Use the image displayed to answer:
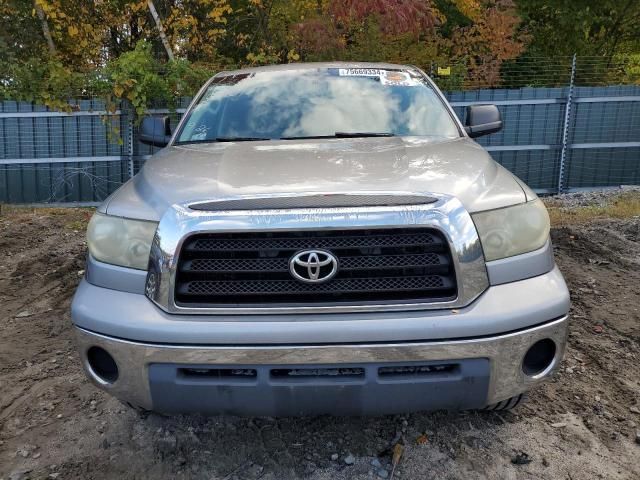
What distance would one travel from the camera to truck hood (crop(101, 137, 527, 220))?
7.69 feet

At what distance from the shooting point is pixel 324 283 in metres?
2.20

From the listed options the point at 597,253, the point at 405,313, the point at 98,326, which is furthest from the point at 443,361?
the point at 597,253

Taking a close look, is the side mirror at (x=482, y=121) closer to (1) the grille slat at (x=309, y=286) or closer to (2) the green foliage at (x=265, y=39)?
(1) the grille slat at (x=309, y=286)

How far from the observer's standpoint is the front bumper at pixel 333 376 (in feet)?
7.02

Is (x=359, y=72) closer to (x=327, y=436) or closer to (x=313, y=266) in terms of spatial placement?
(x=313, y=266)

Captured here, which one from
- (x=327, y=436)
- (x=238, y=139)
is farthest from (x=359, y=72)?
(x=327, y=436)

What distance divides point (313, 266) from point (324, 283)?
82 millimetres

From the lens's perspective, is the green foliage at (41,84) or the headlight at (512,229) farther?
the green foliage at (41,84)

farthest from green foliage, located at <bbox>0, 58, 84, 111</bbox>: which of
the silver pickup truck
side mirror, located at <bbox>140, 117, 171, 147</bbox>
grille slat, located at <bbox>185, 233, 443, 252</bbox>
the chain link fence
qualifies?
grille slat, located at <bbox>185, 233, 443, 252</bbox>

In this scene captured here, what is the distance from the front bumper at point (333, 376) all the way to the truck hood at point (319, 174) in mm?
549

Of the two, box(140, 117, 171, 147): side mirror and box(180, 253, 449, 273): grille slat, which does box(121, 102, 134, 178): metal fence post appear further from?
box(180, 253, 449, 273): grille slat

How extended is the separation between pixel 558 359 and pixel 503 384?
0.29 m

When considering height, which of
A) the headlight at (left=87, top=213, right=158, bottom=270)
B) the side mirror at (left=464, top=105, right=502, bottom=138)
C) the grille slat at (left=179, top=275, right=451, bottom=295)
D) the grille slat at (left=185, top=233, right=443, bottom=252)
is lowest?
the grille slat at (left=179, top=275, right=451, bottom=295)

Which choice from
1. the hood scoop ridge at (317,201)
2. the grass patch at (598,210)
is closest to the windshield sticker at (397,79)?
the hood scoop ridge at (317,201)
